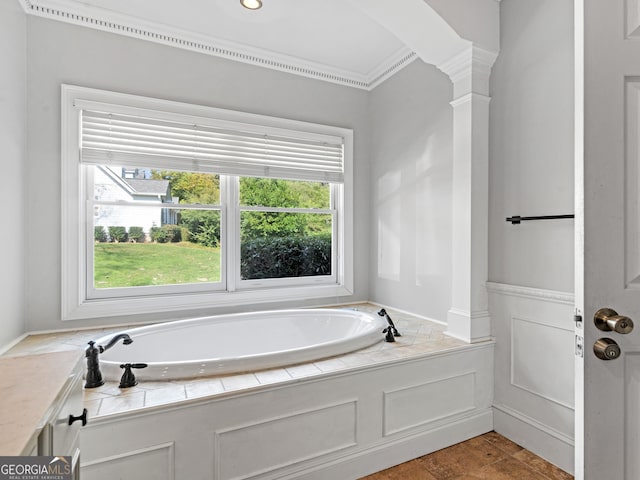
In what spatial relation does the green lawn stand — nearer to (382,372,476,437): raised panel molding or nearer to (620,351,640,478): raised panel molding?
(382,372,476,437): raised panel molding

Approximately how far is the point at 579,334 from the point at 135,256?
2.62 m

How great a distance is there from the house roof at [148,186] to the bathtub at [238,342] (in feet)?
3.22

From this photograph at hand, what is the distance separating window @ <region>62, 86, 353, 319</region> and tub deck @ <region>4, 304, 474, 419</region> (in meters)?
0.34

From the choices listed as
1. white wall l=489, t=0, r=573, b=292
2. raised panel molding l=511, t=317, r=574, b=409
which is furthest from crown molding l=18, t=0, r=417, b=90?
raised panel molding l=511, t=317, r=574, b=409

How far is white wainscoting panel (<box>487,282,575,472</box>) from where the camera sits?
1792 mm

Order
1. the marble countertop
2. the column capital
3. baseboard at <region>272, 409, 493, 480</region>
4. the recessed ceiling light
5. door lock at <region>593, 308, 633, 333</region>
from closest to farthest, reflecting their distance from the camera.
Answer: the marble countertop
door lock at <region>593, 308, 633, 333</region>
baseboard at <region>272, 409, 493, 480</region>
the column capital
the recessed ceiling light

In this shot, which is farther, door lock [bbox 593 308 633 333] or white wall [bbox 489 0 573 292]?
white wall [bbox 489 0 573 292]

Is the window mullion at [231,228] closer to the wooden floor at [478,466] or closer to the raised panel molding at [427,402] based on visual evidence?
the raised panel molding at [427,402]

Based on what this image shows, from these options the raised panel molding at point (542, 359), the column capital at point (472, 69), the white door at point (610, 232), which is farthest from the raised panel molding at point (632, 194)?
the column capital at point (472, 69)

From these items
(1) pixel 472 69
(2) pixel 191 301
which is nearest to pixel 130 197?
(2) pixel 191 301

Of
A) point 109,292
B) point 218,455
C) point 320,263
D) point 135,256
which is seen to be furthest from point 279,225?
point 218,455

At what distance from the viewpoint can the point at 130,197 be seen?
2.56m

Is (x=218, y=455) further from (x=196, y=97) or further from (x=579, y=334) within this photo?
(x=196, y=97)

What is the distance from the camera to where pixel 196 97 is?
2643 millimetres
